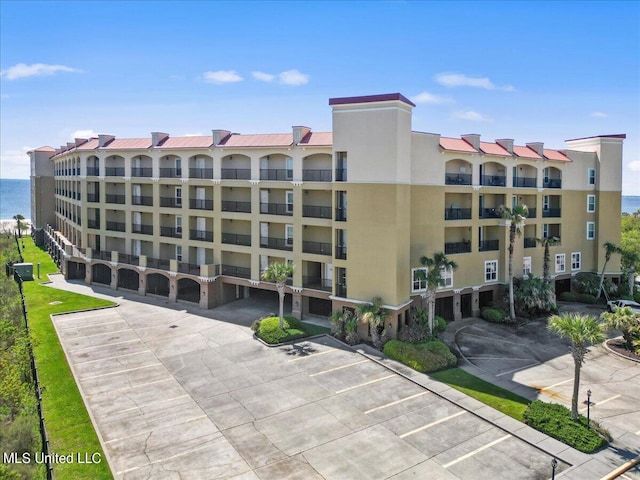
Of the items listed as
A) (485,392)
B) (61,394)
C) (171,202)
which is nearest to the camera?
(61,394)

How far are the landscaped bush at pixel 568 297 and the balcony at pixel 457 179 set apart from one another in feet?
53.7

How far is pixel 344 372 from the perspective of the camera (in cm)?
2883

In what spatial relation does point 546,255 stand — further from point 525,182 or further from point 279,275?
point 279,275

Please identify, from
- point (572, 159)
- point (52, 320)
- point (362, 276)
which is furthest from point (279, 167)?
point (572, 159)

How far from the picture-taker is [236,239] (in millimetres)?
42594

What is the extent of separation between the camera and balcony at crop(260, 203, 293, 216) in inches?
1570

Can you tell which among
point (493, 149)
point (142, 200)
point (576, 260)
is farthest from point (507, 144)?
point (142, 200)

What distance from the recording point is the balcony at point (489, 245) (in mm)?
40866

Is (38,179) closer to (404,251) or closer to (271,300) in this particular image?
(271,300)

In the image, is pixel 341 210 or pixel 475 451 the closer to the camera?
pixel 475 451

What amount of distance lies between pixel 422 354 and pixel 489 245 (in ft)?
51.8

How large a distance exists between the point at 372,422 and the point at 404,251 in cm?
1452

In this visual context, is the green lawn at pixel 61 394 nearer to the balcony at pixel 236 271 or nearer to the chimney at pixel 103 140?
the balcony at pixel 236 271

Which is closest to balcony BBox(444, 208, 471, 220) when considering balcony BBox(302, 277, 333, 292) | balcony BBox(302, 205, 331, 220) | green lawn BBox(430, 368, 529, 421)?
balcony BBox(302, 205, 331, 220)
